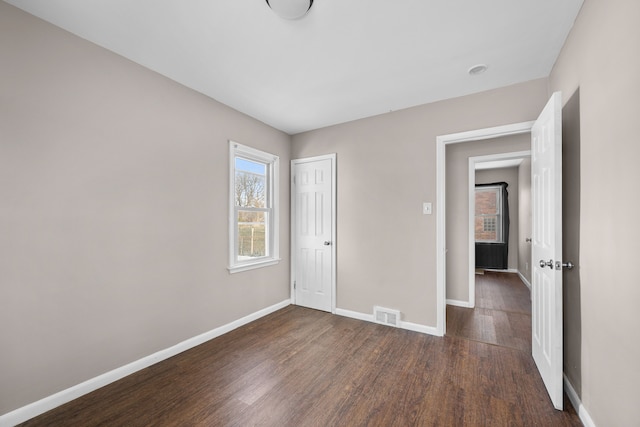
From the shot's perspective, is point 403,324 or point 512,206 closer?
point 403,324

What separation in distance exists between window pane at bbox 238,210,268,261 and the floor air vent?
1621mm

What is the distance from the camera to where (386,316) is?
321 cm

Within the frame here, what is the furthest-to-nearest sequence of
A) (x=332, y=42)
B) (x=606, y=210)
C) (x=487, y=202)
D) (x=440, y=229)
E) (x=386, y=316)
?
(x=487, y=202)
(x=386, y=316)
(x=440, y=229)
(x=332, y=42)
(x=606, y=210)

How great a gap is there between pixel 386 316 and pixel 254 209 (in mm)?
2066

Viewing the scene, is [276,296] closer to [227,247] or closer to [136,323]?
[227,247]

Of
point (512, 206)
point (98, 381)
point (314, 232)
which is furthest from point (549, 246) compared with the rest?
point (512, 206)

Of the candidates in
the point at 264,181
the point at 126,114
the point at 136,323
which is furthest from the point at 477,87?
the point at 136,323

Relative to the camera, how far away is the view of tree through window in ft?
10.9

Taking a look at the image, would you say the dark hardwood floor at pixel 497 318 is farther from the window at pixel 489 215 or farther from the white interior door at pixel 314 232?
the window at pixel 489 215

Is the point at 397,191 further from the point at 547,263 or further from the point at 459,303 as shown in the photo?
the point at 459,303

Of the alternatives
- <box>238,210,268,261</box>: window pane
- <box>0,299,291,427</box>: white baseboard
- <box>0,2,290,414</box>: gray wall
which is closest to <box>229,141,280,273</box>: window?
<box>238,210,268,261</box>: window pane

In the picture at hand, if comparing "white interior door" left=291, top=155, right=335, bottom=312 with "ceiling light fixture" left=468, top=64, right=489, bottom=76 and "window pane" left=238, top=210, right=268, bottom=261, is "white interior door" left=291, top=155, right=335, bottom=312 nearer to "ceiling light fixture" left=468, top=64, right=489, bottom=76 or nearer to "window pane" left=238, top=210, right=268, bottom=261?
"window pane" left=238, top=210, right=268, bottom=261

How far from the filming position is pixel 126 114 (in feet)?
7.21

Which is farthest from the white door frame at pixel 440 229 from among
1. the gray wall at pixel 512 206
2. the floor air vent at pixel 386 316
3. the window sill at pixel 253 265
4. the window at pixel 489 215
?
the window at pixel 489 215
